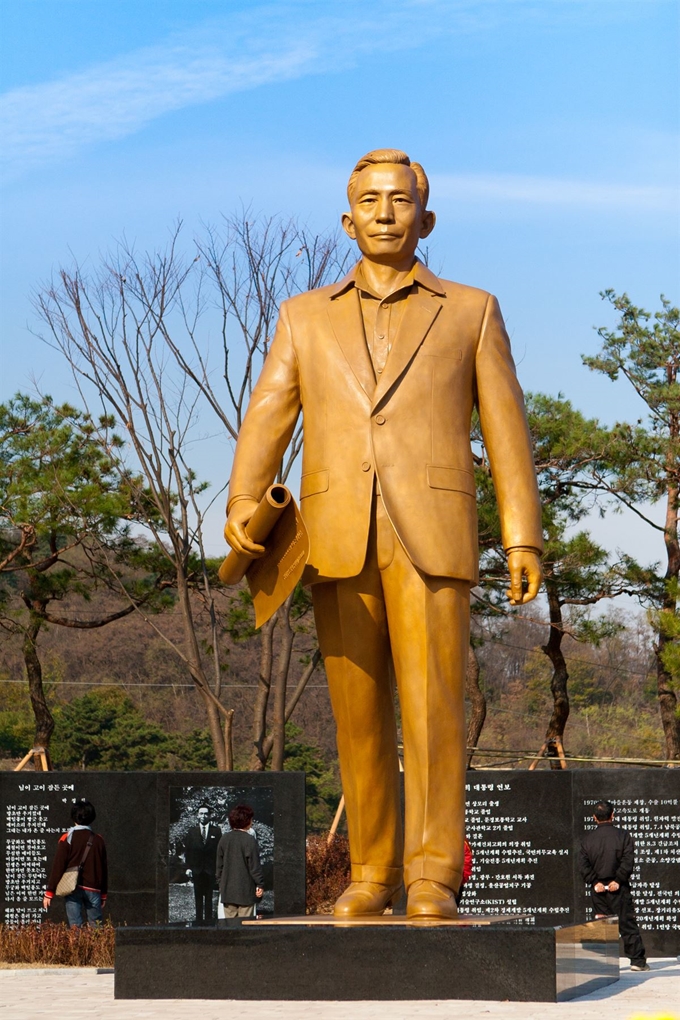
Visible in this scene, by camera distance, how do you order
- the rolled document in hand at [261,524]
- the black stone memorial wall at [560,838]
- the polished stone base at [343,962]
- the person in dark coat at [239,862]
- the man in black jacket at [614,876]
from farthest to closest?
the black stone memorial wall at [560,838]
the person in dark coat at [239,862]
the man in black jacket at [614,876]
the rolled document in hand at [261,524]
the polished stone base at [343,962]

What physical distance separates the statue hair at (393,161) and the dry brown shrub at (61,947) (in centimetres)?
537

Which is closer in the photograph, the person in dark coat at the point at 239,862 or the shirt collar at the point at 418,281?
the shirt collar at the point at 418,281

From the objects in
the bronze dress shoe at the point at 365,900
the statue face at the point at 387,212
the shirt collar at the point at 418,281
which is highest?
the statue face at the point at 387,212

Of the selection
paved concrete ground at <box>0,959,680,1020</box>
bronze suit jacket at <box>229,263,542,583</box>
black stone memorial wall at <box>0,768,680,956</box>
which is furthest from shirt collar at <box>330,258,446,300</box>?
black stone memorial wall at <box>0,768,680,956</box>

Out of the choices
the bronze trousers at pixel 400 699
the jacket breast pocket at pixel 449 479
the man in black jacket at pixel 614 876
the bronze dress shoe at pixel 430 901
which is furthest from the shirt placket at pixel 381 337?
the man in black jacket at pixel 614 876

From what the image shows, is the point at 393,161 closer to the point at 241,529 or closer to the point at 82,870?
the point at 241,529

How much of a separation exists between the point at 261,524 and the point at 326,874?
922 cm

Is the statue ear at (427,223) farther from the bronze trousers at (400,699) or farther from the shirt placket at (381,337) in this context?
→ the bronze trousers at (400,699)

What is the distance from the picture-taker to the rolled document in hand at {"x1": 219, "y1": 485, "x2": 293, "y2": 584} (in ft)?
15.9

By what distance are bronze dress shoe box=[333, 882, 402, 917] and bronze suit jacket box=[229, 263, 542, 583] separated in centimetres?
122

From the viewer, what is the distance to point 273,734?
15953mm

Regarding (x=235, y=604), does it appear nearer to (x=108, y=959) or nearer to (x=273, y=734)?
(x=273, y=734)

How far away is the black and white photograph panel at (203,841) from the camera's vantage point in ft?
35.2

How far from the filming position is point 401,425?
5160mm
